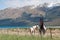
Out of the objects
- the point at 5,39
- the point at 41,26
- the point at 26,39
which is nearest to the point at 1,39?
the point at 5,39

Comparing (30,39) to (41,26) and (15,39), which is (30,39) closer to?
(15,39)

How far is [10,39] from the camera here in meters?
16.4

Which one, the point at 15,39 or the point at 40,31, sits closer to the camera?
the point at 15,39

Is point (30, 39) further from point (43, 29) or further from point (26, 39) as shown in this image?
point (43, 29)

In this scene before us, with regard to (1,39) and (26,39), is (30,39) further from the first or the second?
(1,39)

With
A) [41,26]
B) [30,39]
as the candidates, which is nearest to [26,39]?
[30,39]

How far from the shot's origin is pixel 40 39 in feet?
51.3

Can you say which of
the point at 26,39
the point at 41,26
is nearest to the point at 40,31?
the point at 41,26

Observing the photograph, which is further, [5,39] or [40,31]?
[40,31]

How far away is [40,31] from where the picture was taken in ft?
72.4

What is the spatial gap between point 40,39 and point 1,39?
8.20ft

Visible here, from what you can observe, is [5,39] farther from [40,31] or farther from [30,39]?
[40,31]

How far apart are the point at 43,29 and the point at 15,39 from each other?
6.80 metres

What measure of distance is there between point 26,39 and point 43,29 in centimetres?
616
